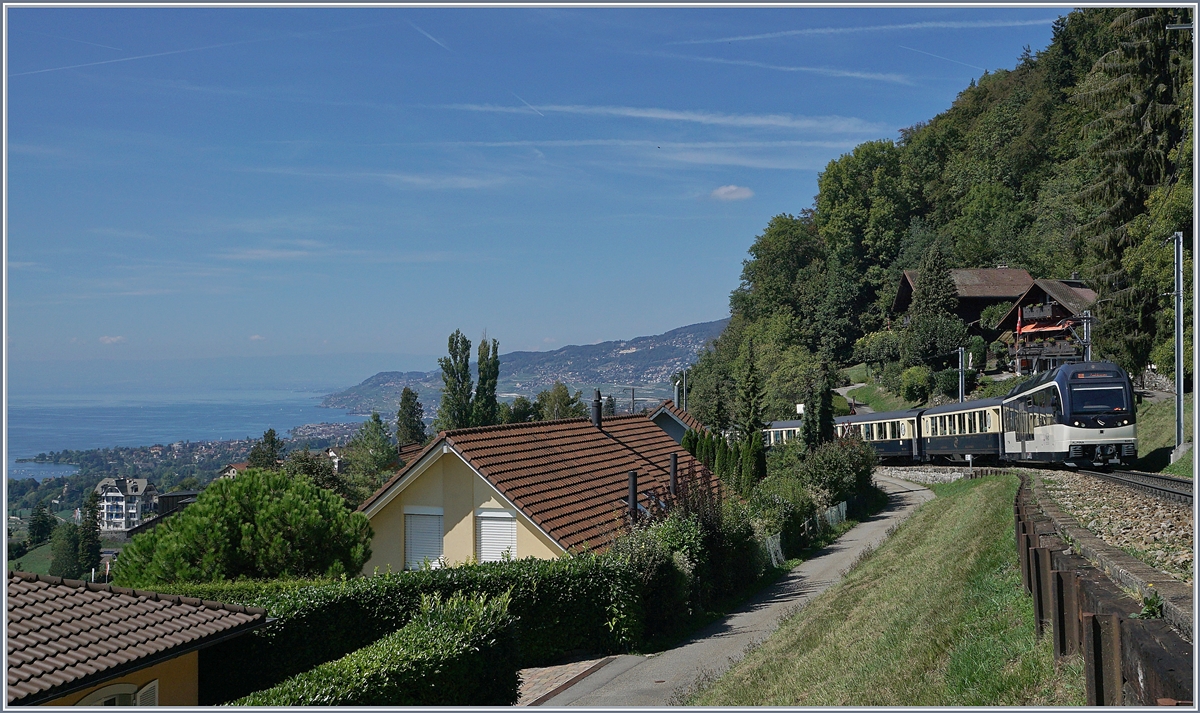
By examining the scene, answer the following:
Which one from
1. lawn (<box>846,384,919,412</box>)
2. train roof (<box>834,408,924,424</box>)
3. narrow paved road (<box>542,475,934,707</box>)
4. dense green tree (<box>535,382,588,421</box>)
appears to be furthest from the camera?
dense green tree (<box>535,382,588,421</box>)

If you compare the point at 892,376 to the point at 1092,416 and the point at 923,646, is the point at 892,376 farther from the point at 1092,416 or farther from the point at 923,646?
the point at 923,646

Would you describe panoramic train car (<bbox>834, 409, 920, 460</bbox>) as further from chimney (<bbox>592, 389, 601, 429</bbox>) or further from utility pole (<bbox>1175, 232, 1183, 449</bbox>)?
chimney (<bbox>592, 389, 601, 429</bbox>)

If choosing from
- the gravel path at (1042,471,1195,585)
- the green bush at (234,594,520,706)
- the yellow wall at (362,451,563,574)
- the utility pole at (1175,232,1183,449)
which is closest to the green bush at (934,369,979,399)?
the utility pole at (1175,232,1183,449)

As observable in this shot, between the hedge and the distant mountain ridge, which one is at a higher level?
the distant mountain ridge

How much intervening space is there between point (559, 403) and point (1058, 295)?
110 feet

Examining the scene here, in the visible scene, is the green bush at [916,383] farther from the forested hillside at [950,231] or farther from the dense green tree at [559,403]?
the dense green tree at [559,403]

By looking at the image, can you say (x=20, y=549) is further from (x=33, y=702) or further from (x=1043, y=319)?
(x=1043, y=319)

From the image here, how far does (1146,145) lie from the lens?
26281 millimetres

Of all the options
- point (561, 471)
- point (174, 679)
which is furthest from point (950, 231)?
point (174, 679)

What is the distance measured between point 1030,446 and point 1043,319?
1181 inches

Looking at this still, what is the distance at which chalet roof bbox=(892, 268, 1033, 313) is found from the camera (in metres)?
63.1

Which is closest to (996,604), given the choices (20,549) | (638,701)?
(638,701)

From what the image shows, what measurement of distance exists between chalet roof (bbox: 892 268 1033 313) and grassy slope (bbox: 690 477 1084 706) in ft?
171

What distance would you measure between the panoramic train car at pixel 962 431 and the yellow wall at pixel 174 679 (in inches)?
1143
